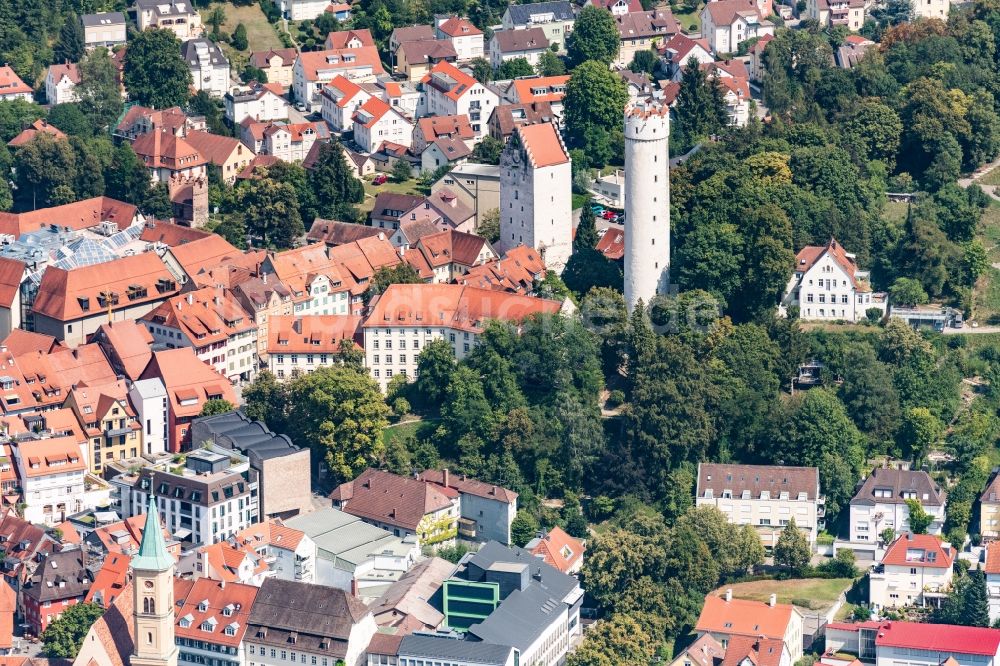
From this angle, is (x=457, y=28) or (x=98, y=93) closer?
(x=98, y=93)

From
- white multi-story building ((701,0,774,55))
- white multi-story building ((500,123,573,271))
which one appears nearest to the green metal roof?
white multi-story building ((500,123,573,271))

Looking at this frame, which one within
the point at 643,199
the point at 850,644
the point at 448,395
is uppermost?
the point at 643,199

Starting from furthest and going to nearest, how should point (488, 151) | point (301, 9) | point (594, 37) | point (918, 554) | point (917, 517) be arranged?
point (301, 9)
point (594, 37)
point (488, 151)
point (917, 517)
point (918, 554)

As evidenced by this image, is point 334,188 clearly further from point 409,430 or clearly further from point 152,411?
point 152,411

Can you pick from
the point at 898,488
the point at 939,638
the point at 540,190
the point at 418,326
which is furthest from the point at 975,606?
the point at 540,190

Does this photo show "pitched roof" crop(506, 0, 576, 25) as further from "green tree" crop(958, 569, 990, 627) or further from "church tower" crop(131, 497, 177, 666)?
"church tower" crop(131, 497, 177, 666)

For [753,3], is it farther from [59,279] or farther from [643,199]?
[59,279]

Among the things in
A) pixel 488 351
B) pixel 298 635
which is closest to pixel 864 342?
pixel 488 351

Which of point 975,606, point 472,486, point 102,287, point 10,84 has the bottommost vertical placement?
point 975,606

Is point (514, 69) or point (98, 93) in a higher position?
point (514, 69)
